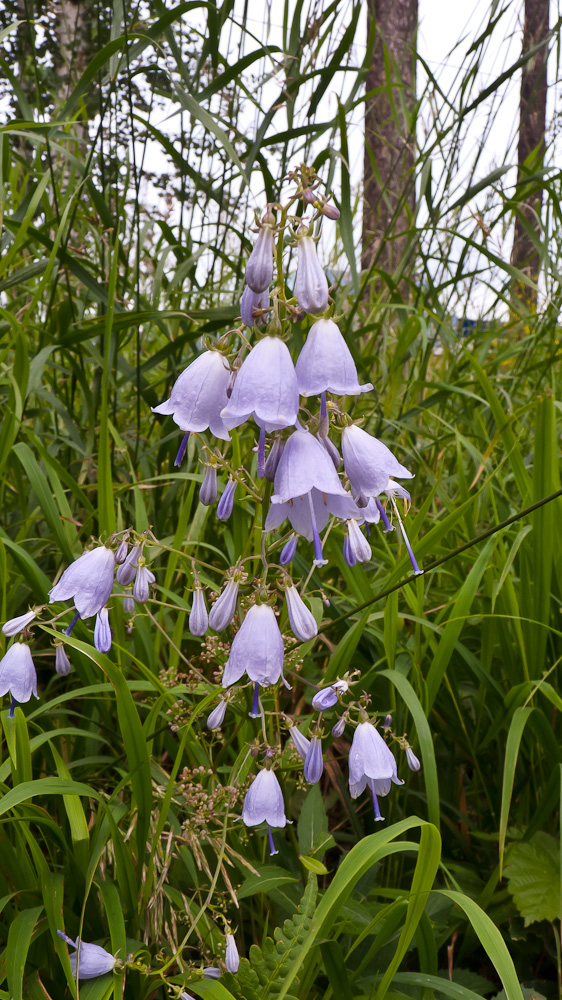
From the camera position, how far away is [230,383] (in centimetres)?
108

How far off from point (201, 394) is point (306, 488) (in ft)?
0.83

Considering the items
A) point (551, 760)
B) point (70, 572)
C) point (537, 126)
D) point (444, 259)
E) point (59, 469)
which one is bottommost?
point (551, 760)

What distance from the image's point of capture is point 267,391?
0.95 meters

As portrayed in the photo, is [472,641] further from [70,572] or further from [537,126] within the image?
[537,126]

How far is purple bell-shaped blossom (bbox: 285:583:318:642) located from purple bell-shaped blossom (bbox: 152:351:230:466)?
26 centimetres

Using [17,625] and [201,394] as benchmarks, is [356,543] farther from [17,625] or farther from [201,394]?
[17,625]

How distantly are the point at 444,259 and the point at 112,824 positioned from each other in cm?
204

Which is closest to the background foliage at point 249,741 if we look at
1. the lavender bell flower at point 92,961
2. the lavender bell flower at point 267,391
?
the lavender bell flower at point 92,961

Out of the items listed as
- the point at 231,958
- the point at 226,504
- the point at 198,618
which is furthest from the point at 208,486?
the point at 231,958

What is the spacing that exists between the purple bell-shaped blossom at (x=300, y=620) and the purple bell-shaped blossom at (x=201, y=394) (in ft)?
0.87

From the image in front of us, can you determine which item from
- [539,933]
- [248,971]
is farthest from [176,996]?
[539,933]

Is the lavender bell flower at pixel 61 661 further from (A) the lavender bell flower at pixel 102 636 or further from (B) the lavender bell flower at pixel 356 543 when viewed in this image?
(B) the lavender bell flower at pixel 356 543

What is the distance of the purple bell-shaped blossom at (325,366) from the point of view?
963mm

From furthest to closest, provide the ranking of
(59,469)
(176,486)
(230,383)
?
(176,486) → (59,469) → (230,383)
